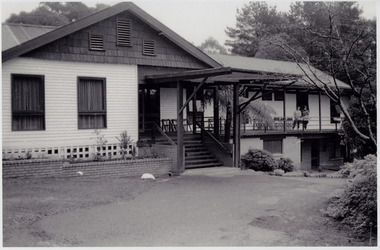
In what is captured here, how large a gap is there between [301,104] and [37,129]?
1891 cm

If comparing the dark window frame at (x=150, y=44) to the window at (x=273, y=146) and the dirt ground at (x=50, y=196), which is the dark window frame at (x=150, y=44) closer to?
the dirt ground at (x=50, y=196)

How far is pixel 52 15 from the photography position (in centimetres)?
3194

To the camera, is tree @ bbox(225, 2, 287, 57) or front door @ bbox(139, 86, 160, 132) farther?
tree @ bbox(225, 2, 287, 57)

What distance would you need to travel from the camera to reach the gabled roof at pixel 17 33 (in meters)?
15.7

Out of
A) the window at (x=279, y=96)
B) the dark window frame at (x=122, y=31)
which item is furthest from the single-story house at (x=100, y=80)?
the window at (x=279, y=96)

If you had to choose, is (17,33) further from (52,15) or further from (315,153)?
(315,153)

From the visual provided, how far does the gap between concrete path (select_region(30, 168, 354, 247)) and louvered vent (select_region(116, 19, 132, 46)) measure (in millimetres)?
6581

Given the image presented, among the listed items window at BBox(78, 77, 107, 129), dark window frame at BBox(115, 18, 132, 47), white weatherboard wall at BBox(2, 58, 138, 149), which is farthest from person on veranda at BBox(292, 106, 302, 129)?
window at BBox(78, 77, 107, 129)

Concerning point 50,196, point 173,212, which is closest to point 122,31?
point 50,196

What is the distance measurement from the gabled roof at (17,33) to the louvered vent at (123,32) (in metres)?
2.47

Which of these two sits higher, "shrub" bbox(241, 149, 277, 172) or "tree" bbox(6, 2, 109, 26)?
"tree" bbox(6, 2, 109, 26)

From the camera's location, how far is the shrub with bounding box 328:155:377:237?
8148mm

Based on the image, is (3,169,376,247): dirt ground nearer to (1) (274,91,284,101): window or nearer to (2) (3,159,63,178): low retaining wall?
(2) (3,159,63,178): low retaining wall

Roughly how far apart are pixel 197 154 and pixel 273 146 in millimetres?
9226
